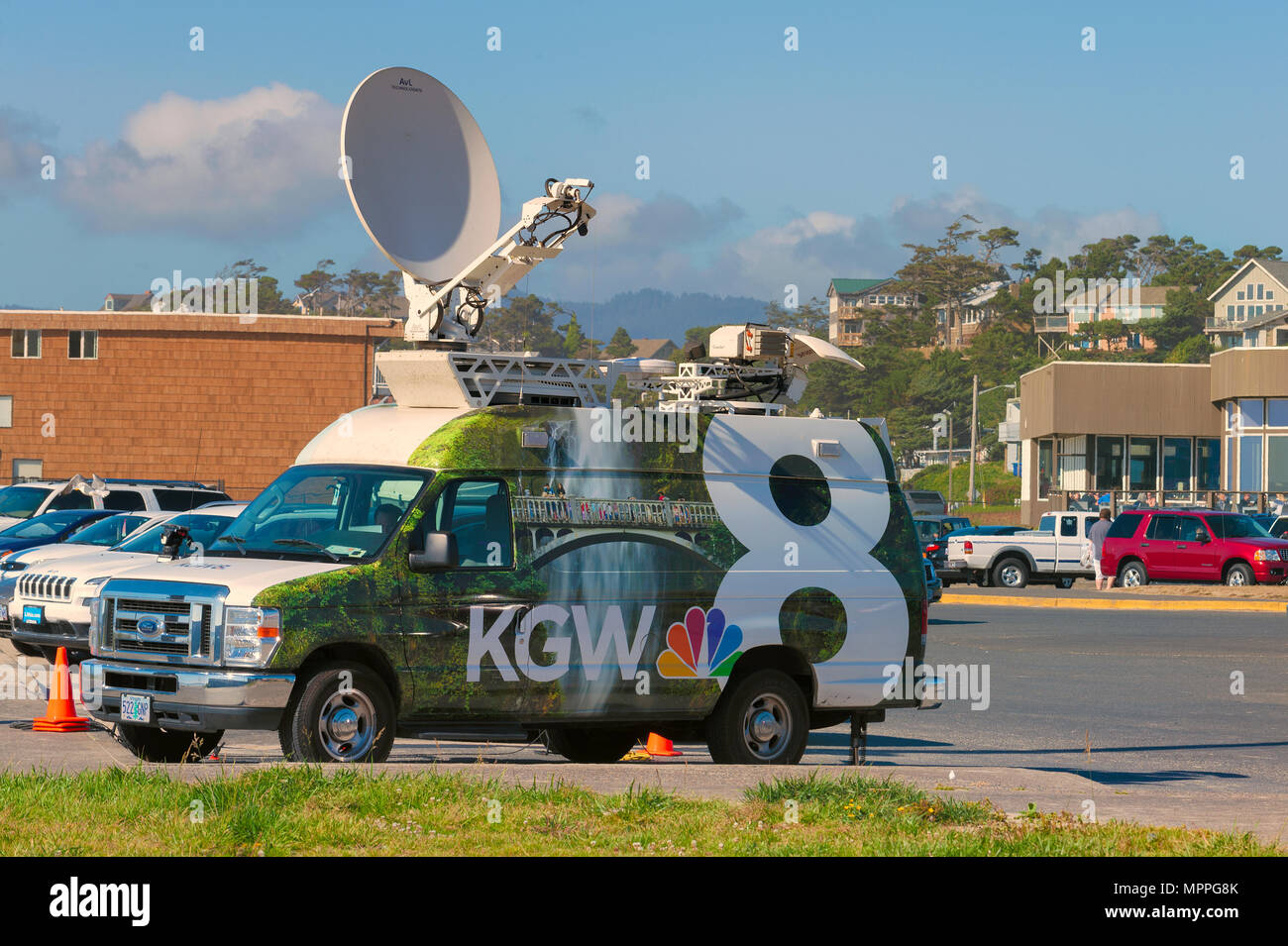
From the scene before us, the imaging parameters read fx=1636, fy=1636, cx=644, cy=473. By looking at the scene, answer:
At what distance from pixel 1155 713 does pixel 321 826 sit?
450 inches

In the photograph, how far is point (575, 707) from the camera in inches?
416

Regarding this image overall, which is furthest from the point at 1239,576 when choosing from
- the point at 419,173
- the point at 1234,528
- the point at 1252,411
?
the point at 419,173

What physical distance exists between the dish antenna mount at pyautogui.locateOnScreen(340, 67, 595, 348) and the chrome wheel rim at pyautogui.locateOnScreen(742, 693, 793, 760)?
3.28 metres

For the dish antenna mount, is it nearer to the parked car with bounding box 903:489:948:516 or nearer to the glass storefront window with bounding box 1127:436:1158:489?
the glass storefront window with bounding box 1127:436:1158:489

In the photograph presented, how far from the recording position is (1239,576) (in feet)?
Result: 124

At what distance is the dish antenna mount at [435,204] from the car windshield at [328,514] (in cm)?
126

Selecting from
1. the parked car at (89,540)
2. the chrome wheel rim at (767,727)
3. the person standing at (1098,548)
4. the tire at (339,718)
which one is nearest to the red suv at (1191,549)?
the person standing at (1098,548)

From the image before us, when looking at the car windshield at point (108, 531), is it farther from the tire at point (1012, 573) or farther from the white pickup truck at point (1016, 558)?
the tire at point (1012, 573)

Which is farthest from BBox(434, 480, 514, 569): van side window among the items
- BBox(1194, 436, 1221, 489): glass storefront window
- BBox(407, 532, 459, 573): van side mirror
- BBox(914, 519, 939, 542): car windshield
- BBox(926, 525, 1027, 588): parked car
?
BBox(1194, 436, 1221, 489): glass storefront window

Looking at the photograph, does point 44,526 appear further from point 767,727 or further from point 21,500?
point 767,727

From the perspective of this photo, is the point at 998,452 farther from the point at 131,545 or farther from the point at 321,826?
the point at 321,826

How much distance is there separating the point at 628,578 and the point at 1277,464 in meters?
53.7

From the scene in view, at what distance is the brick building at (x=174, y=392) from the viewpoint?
61656 mm

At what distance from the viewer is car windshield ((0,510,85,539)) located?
2302 centimetres
